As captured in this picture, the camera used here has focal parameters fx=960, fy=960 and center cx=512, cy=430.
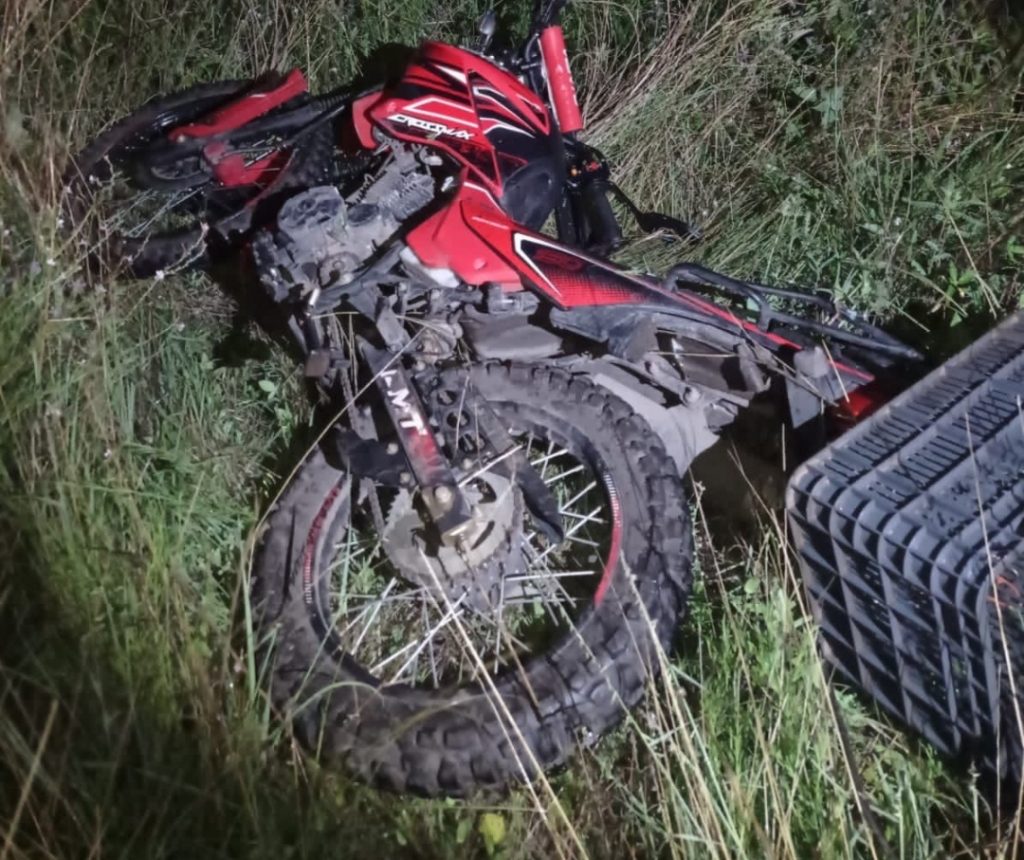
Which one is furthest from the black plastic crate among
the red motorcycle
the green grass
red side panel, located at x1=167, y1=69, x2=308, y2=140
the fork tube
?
red side panel, located at x1=167, y1=69, x2=308, y2=140

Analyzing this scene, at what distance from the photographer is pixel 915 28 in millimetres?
2773

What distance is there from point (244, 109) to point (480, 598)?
1.41 metres

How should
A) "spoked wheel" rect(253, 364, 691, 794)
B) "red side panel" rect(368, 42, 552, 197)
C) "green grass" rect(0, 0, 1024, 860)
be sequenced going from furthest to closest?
"red side panel" rect(368, 42, 552, 197) → "spoked wheel" rect(253, 364, 691, 794) → "green grass" rect(0, 0, 1024, 860)

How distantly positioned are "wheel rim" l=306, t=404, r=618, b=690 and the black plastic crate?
42cm

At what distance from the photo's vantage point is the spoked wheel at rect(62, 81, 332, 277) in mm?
2238

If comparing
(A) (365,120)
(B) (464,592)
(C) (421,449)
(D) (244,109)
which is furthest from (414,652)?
(D) (244,109)

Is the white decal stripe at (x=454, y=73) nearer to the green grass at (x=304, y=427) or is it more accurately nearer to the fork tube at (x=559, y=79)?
the fork tube at (x=559, y=79)

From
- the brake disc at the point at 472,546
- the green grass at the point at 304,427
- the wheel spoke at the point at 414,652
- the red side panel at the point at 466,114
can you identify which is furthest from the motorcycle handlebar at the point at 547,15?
the wheel spoke at the point at 414,652

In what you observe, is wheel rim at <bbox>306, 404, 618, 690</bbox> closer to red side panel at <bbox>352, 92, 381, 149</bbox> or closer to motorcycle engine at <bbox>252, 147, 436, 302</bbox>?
motorcycle engine at <bbox>252, 147, 436, 302</bbox>

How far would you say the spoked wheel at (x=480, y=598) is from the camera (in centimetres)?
168

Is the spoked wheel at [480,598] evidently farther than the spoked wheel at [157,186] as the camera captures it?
No

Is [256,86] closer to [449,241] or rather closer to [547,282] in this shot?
[449,241]

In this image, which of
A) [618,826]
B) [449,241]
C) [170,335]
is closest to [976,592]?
[618,826]

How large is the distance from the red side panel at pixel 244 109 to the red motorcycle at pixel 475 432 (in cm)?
31
